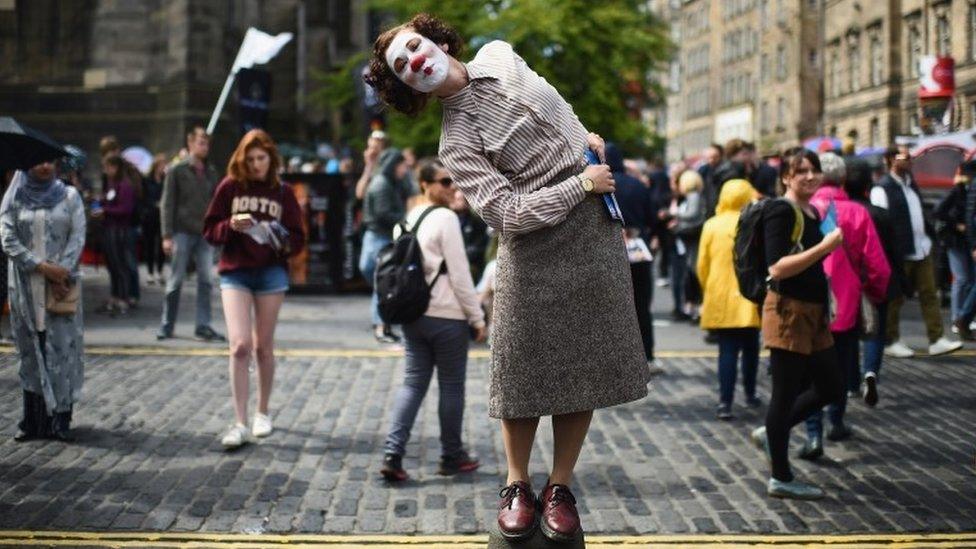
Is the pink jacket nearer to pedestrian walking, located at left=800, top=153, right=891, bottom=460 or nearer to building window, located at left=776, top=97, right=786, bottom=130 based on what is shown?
pedestrian walking, located at left=800, top=153, right=891, bottom=460

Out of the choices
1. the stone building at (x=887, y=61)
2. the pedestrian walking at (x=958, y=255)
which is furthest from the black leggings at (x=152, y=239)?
the stone building at (x=887, y=61)

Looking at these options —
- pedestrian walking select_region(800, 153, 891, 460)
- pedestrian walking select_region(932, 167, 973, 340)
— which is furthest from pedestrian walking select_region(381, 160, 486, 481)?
pedestrian walking select_region(932, 167, 973, 340)

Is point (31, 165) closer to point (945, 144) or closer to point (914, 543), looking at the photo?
point (914, 543)

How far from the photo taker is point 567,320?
4.33m

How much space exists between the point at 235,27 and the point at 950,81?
1738 cm

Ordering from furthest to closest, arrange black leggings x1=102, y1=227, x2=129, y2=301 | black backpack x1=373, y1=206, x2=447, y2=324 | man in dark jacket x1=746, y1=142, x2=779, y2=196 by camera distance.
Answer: black leggings x1=102, y1=227, x2=129, y2=301 < man in dark jacket x1=746, y1=142, x2=779, y2=196 < black backpack x1=373, y1=206, x2=447, y2=324

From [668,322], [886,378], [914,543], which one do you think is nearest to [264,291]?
[914,543]

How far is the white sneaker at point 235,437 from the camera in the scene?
7895 mm

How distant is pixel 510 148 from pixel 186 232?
9766mm

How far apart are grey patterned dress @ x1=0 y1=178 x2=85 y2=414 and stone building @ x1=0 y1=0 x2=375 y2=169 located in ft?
77.8

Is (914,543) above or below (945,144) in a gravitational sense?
below

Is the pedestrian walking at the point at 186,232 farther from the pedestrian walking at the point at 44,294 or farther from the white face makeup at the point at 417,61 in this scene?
the white face makeup at the point at 417,61

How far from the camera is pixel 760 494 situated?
684cm

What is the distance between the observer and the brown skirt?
6.83 m
